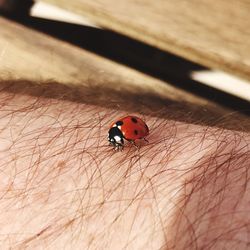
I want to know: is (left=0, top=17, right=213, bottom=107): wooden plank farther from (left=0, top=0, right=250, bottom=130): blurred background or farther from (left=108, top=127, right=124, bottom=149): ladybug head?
(left=108, top=127, right=124, bottom=149): ladybug head

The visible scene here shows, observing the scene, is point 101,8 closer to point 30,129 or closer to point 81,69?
point 81,69

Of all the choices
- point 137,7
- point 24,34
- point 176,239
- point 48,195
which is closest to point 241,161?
point 176,239

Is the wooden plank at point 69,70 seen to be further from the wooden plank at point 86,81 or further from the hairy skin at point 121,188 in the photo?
the hairy skin at point 121,188

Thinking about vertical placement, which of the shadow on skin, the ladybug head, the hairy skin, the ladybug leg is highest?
the shadow on skin

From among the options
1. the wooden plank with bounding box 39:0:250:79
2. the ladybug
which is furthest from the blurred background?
the ladybug

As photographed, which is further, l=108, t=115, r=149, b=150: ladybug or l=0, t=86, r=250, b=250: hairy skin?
l=108, t=115, r=149, b=150: ladybug
